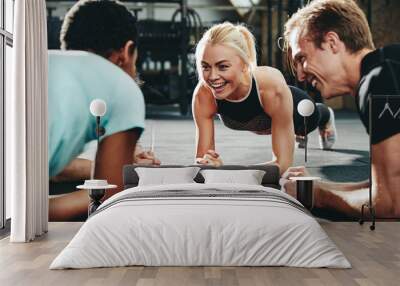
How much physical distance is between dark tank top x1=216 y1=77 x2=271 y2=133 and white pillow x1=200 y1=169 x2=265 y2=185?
1.92 ft

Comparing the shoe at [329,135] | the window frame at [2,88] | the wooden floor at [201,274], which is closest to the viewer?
the wooden floor at [201,274]

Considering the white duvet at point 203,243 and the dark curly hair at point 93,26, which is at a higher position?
the dark curly hair at point 93,26

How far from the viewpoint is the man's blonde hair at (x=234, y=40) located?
735 centimetres

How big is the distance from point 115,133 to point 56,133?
2.24ft

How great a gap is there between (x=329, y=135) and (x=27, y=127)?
3443 millimetres

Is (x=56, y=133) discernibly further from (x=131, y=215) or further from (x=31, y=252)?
(x=131, y=215)

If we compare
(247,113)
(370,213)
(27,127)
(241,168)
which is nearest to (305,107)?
(247,113)

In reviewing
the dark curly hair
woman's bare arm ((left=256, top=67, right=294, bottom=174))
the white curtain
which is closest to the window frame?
the white curtain

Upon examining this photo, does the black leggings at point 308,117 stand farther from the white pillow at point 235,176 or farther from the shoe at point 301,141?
the white pillow at point 235,176

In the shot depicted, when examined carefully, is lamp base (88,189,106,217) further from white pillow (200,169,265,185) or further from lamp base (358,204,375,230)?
lamp base (358,204,375,230)

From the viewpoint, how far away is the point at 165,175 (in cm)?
700

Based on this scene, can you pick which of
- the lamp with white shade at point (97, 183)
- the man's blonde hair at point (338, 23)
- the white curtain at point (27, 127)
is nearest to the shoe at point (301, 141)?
the man's blonde hair at point (338, 23)

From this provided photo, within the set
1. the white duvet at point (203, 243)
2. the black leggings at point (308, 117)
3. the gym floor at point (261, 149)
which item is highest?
the black leggings at point (308, 117)

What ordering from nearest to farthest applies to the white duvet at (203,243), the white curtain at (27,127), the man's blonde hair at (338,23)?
the white duvet at (203,243)
the white curtain at (27,127)
the man's blonde hair at (338,23)
